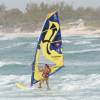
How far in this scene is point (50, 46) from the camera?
55.0 feet

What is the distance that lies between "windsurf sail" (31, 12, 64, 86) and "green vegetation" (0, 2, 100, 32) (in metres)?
51.4

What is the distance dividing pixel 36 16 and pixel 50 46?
65241 millimetres

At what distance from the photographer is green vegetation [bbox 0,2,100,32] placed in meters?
72.4

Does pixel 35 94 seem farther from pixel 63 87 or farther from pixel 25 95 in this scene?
pixel 63 87

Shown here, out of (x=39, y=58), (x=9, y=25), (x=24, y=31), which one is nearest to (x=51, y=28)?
(x=39, y=58)

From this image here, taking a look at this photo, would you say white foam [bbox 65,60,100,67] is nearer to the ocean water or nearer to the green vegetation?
the ocean water

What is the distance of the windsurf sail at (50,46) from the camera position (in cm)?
1652

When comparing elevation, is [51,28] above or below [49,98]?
above

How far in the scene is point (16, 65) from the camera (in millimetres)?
25922

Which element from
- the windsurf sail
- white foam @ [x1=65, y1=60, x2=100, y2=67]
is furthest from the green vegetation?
the windsurf sail

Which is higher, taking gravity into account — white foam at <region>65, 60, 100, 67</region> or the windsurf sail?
the windsurf sail

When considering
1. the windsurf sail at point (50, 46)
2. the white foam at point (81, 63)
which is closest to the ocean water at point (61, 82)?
the white foam at point (81, 63)

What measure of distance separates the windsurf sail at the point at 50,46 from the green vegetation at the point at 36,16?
51.4 metres

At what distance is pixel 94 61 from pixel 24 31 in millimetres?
42639
